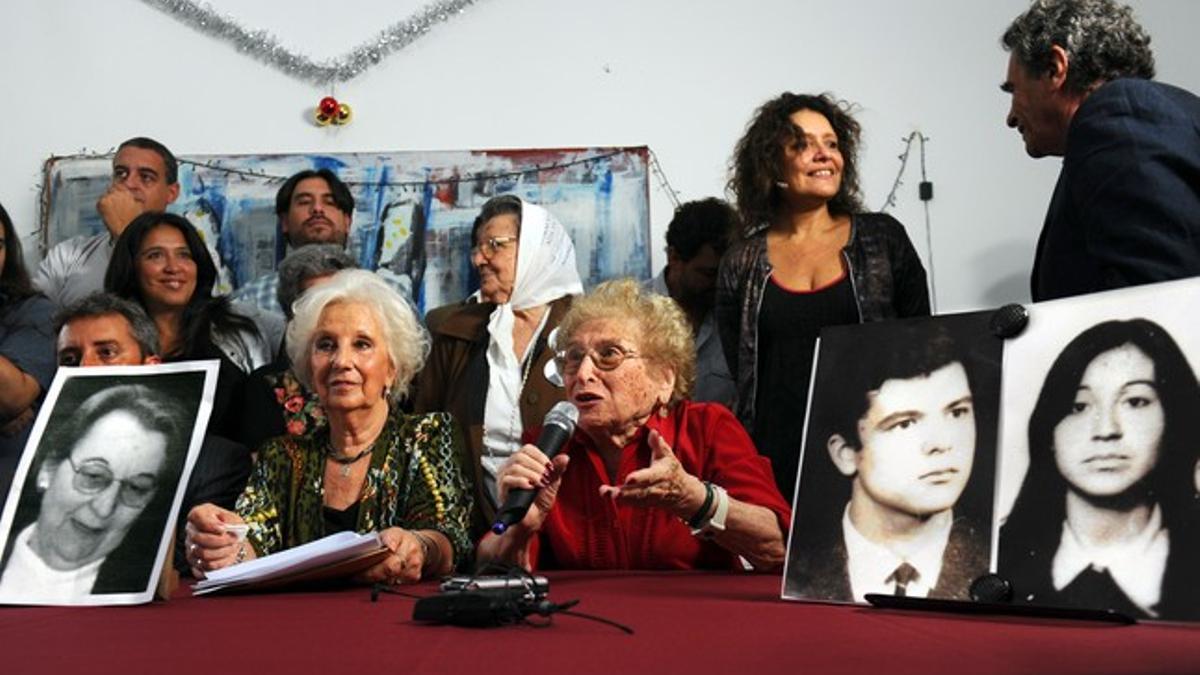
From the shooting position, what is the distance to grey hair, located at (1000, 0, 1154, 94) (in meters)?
2.40

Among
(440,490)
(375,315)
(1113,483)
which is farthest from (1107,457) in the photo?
→ (375,315)

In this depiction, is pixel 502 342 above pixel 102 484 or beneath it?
above

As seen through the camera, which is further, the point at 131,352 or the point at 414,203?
the point at 414,203

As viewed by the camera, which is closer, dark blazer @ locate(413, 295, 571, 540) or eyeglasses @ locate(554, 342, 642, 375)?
eyeglasses @ locate(554, 342, 642, 375)

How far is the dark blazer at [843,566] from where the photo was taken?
159cm

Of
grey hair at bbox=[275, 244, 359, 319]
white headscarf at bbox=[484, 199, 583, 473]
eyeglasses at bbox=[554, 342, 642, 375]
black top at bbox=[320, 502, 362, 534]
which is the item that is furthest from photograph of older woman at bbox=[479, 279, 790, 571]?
grey hair at bbox=[275, 244, 359, 319]

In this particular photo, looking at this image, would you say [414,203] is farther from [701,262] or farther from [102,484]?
[102,484]

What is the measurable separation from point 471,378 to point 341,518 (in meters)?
1.00

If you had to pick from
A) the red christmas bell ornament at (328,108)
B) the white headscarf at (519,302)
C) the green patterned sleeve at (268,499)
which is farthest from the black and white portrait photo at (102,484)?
the red christmas bell ornament at (328,108)

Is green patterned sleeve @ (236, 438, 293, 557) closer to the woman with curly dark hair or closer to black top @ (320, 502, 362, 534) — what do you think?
black top @ (320, 502, 362, 534)

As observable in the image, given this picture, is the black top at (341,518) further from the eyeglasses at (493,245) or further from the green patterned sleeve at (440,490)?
the eyeglasses at (493,245)

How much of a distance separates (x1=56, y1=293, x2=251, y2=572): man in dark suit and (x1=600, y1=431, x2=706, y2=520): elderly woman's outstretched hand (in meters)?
1.02

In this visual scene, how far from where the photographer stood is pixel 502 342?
353cm

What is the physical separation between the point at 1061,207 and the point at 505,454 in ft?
5.17
